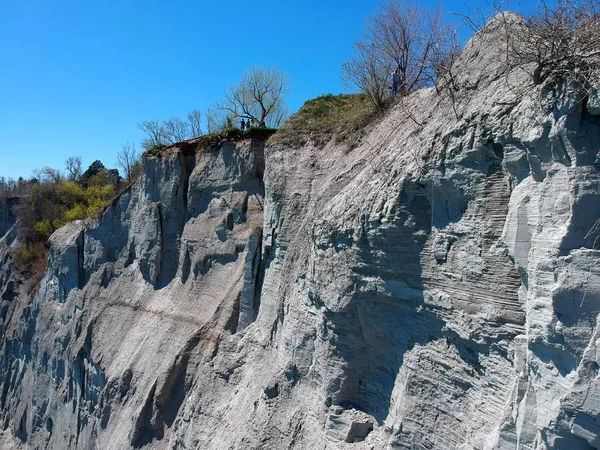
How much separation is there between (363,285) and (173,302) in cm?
1001

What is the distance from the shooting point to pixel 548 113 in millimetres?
4922

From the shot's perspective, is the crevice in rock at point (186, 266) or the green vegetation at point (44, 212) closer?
the crevice in rock at point (186, 266)

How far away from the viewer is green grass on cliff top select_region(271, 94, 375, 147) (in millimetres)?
11453

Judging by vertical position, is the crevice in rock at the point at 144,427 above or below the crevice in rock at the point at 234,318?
below

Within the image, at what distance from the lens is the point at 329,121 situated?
12.8 metres

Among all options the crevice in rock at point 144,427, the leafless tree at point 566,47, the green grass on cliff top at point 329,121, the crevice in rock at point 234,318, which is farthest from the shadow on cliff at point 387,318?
the crevice in rock at point 144,427

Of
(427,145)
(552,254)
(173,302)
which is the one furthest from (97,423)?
(552,254)

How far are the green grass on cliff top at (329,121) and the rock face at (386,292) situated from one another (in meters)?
0.52

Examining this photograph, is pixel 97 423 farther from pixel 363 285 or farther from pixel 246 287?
pixel 363 285

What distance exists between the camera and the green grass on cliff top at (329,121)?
11.5 m

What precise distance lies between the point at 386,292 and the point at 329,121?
6.65m

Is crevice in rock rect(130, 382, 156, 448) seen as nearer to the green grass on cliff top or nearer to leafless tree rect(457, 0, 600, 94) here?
the green grass on cliff top

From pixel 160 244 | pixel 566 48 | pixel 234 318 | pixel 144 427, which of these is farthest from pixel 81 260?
pixel 566 48

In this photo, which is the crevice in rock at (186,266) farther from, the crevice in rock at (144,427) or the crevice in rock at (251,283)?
the crevice in rock at (144,427)
